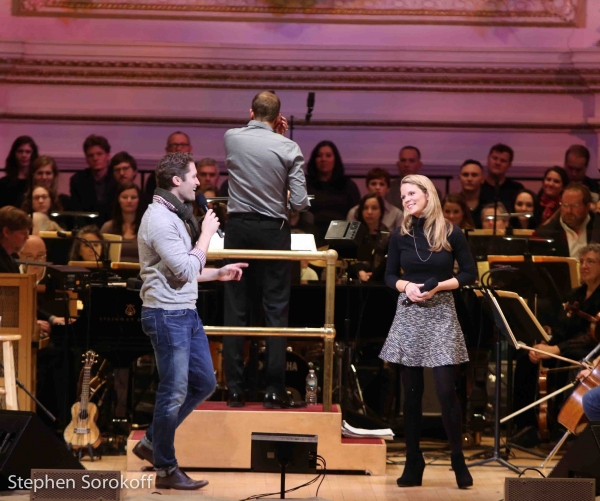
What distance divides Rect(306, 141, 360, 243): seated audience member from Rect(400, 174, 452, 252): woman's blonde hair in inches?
131

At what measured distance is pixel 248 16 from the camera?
10.8m

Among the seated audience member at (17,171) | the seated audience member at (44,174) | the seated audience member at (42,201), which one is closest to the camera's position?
the seated audience member at (42,201)

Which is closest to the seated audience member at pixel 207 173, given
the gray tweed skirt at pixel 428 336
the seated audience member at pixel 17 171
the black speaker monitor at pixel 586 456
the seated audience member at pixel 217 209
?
the seated audience member at pixel 217 209

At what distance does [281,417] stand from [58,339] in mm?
1815

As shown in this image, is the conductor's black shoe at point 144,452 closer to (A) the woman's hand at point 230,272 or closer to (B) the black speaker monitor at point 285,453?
(B) the black speaker monitor at point 285,453

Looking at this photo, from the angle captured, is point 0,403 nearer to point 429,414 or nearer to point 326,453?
point 326,453

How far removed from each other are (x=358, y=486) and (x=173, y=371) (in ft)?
4.11

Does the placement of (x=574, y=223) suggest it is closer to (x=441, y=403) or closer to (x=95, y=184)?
(x=441, y=403)

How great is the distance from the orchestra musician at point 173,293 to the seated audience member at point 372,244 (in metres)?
1.86

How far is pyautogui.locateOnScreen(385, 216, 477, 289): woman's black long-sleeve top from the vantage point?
5582 millimetres

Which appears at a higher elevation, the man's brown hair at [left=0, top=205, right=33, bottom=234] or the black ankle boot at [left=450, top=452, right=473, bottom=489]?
the man's brown hair at [left=0, top=205, right=33, bottom=234]

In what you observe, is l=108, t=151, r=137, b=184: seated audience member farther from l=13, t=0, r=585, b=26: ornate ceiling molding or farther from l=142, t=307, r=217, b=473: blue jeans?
l=142, t=307, r=217, b=473: blue jeans

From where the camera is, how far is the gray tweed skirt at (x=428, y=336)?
18.0 feet

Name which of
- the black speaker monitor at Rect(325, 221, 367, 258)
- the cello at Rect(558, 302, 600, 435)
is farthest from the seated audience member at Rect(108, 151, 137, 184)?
the cello at Rect(558, 302, 600, 435)
